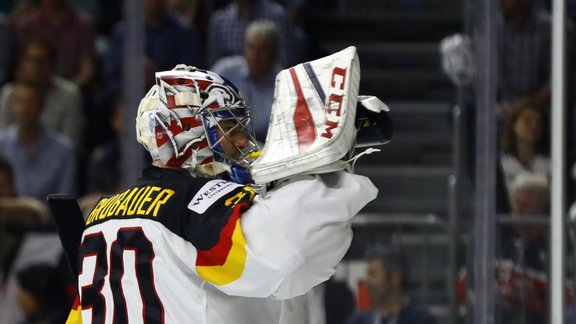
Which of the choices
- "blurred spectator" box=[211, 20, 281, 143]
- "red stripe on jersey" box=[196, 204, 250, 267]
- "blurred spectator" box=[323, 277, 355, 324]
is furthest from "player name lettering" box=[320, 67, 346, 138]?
"blurred spectator" box=[211, 20, 281, 143]

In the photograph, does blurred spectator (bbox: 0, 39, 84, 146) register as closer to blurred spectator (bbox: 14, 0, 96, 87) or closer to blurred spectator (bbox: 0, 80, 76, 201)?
blurred spectator (bbox: 0, 80, 76, 201)

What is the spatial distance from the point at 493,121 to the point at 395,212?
2.29m

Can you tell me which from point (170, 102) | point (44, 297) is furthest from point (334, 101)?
point (44, 297)

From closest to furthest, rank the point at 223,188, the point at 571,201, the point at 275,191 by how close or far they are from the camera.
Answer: the point at 275,191, the point at 223,188, the point at 571,201

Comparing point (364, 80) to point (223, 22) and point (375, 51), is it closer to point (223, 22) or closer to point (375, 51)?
point (375, 51)

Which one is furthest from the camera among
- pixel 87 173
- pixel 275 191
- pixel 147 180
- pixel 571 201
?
pixel 87 173

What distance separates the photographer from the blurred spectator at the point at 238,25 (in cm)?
663

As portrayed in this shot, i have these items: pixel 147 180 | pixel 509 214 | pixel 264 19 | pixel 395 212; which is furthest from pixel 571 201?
pixel 264 19

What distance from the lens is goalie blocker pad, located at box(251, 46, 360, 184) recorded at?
246 centimetres

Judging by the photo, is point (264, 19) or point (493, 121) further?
point (264, 19)

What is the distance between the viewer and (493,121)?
4.30 m

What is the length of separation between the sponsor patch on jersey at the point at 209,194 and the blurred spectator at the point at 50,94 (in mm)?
3690

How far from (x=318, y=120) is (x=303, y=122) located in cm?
4

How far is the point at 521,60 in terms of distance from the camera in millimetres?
4887
